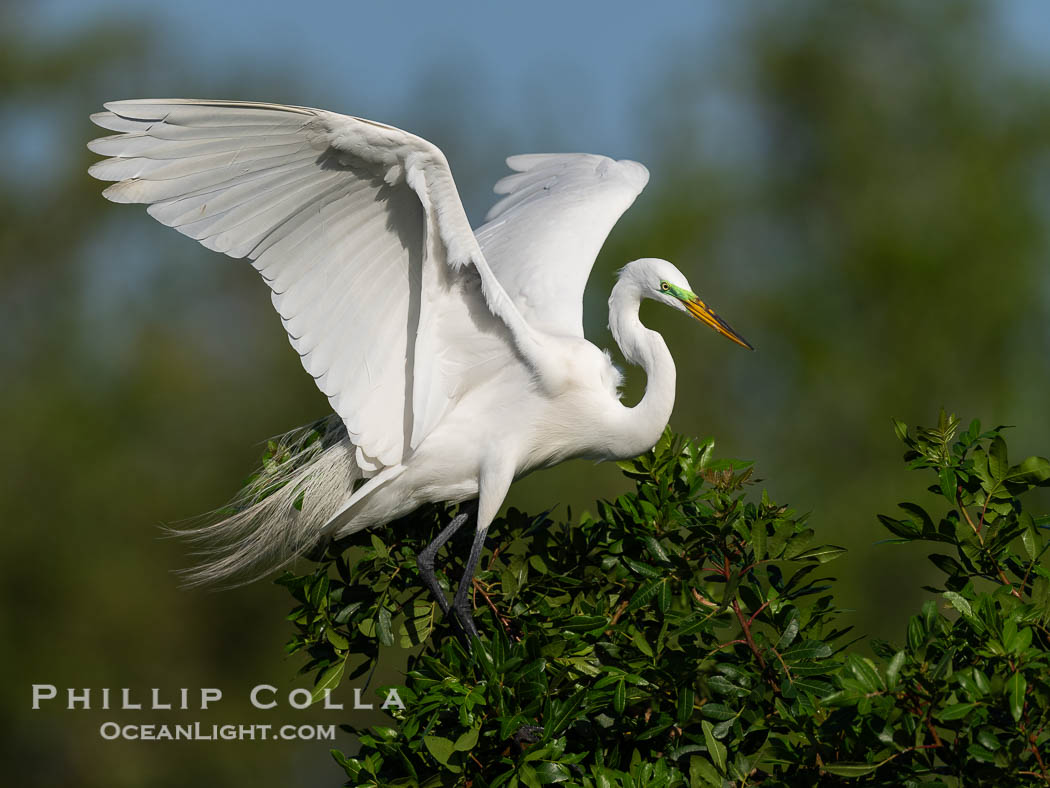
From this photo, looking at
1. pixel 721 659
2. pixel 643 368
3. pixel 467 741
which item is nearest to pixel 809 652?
pixel 721 659

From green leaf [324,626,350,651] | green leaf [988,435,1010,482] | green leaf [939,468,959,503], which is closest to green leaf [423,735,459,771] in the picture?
green leaf [324,626,350,651]

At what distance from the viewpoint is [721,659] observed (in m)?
2.38

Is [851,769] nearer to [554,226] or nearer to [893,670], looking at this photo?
[893,670]

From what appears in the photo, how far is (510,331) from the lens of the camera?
3350 millimetres

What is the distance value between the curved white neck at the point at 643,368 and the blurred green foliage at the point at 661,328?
568cm

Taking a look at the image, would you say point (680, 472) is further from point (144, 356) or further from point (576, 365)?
point (144, 356)

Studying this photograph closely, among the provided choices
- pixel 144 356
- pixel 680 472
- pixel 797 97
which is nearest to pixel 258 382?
pixel 144 356

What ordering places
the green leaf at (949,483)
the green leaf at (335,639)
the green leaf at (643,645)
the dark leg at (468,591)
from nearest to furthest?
the green leaf at (949,483), the green leaf at (643,645), the green leaf at (335,639), the dark leg at (468,591)

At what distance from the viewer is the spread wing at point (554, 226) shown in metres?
4.04

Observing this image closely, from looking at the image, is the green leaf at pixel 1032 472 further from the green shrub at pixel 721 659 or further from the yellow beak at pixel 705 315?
the yellow beak at pixel 705 315

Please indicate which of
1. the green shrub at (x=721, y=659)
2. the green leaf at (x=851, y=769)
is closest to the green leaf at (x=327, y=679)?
the green shrub at (x=721, y=659)

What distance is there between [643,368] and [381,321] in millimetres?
857

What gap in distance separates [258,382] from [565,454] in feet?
27.0

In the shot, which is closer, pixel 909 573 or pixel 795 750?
pixel 795 750
